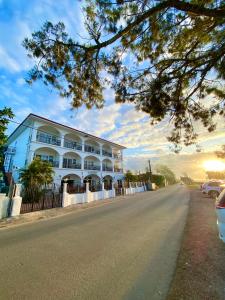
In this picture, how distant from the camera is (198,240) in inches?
209

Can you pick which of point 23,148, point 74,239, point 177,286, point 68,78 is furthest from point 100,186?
point 177,286

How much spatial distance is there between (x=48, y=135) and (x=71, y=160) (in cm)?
606

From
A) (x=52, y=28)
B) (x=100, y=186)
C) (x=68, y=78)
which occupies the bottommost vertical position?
(x=100, y=186)

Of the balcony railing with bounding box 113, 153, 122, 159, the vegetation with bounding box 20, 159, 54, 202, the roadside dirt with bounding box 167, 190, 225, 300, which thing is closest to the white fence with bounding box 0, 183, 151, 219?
the vegetation with bounding box 20, 159, 54, 202

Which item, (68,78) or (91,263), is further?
(68,78)

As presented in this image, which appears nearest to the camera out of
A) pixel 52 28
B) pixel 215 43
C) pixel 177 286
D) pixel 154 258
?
pixel 177 286

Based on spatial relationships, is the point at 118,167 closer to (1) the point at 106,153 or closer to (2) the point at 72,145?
(1) the point at 106,153

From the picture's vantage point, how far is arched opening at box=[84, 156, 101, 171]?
32013mm

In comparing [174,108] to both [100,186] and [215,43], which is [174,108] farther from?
[100,186]

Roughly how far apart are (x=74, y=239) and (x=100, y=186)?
1758 cm

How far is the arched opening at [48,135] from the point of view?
2374 cm

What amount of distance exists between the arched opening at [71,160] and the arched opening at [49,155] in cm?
205

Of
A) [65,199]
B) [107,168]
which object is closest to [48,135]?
[65,199]

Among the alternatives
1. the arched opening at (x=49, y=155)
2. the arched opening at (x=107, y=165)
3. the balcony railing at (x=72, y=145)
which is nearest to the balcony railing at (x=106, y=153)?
the arched opening at (x=107, y=165)
